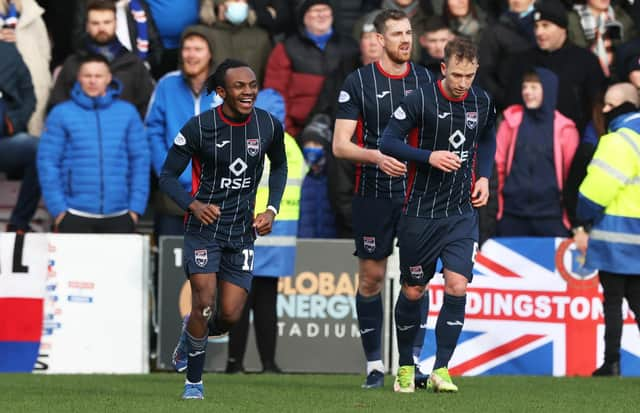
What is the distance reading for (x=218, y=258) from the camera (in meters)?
10.0

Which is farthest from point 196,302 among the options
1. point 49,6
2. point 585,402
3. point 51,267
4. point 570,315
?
point 49,6

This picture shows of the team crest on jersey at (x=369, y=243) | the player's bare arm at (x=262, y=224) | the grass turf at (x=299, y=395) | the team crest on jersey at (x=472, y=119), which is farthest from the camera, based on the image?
the team crest on jersey at (x=369, y=243)

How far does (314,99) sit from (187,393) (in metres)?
5.68

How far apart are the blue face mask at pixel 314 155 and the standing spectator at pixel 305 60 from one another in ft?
2.33

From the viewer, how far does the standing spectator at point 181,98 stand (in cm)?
1379

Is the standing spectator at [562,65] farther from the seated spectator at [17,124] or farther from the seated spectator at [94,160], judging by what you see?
the seated spectator at [17,124]

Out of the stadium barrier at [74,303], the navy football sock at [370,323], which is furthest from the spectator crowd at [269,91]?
the navy football sock at [370,323]

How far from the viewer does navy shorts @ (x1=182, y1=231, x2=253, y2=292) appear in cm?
995

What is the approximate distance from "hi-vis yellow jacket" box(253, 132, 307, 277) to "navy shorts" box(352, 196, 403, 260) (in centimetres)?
238

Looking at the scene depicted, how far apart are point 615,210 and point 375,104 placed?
8.35 ft

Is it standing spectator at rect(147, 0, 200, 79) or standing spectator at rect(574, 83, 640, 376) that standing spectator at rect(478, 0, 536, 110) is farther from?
standing spectator at rect(147, 0, 200, 79)

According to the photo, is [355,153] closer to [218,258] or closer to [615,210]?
[218,258]

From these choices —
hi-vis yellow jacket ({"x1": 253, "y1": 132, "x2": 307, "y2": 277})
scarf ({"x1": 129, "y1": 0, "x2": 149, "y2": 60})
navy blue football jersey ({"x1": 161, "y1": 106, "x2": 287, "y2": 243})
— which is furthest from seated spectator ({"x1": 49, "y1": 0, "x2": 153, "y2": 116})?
navy blue football jersey ({"x1": 161, "y1": 106, "x2": 287, "y2": 243})

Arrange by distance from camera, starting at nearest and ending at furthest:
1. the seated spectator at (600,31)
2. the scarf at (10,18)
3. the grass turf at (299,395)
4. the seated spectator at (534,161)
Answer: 1. the grass turf at (299,395)
2. the seated spectator at (534,161)
3. the scarf at (10,18)
4. the seated spectator at (600,31)
